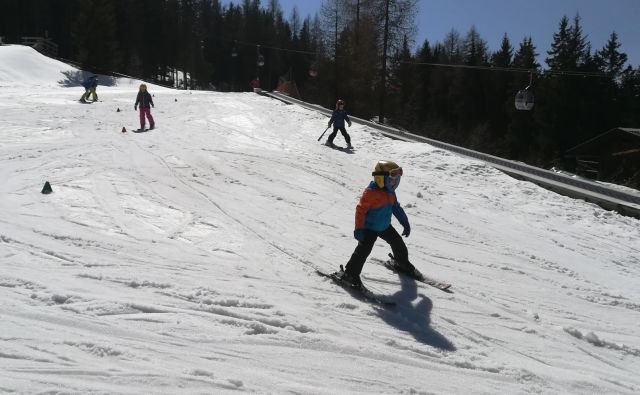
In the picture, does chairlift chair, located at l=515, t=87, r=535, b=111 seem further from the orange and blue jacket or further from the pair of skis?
the orange and blue jacket

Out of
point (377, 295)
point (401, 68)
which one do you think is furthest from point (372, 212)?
point (401, 68)

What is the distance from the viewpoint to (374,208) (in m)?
5.70

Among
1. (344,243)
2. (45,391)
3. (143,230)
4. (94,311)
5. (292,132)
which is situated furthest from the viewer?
(292,132)

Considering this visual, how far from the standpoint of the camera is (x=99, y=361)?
Result: 374 centimetres

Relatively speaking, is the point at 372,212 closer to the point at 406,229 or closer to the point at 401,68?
the point at 406,229

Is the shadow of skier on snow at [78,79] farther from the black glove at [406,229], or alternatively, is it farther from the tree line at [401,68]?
the black glove at [406,229]

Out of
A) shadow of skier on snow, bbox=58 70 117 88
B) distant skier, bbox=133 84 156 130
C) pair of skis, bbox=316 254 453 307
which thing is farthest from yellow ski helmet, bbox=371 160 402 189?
shadow of skier on snow, bbox=58 70 117 88

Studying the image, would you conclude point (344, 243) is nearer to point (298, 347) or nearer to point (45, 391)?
point (298, 347)

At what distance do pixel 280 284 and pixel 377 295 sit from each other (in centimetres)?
115

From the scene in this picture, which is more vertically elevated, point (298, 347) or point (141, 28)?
point (141, 28)

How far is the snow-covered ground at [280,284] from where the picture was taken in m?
3.95

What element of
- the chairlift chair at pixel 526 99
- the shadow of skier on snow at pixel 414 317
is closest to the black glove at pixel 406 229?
the shadow of skier on snow at pixel 414 317

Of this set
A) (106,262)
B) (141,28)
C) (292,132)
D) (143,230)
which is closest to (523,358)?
(106,262)

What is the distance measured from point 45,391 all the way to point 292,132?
16173mm
